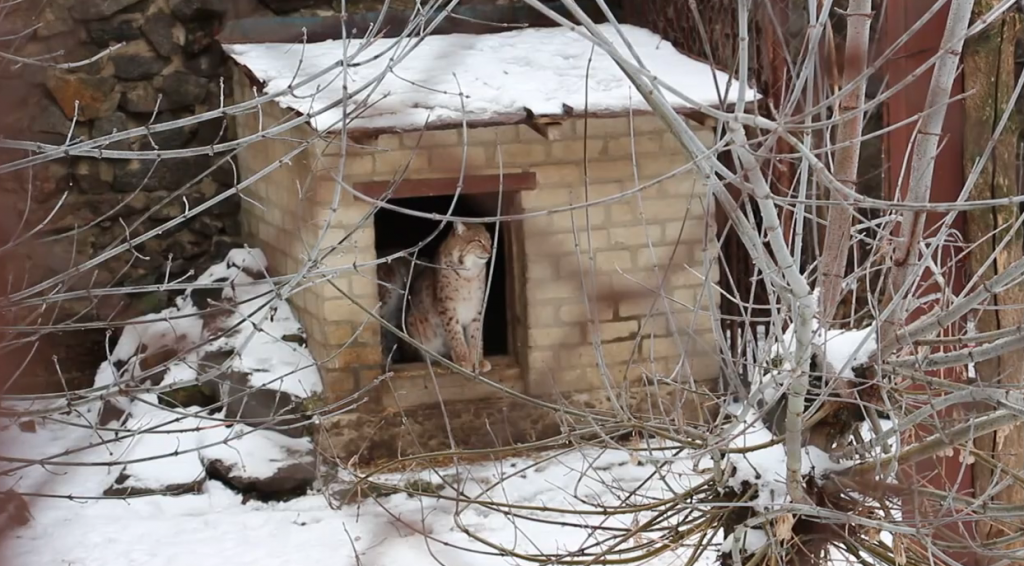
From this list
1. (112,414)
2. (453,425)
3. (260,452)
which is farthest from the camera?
(112,414)

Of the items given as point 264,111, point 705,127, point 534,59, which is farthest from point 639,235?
point 264,111

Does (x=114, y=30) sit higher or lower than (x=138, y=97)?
higher

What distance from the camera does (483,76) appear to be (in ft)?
19.1

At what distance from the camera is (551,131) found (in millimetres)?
5438

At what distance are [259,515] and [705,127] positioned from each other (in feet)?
9.47

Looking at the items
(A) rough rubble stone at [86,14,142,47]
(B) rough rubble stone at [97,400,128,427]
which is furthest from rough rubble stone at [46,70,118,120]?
(B) rough rubble stone at [97,400,128,427]

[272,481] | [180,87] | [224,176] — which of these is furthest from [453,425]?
[180,87]

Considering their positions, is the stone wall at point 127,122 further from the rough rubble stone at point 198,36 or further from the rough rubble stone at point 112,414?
the rough rubble stone at point 112,414

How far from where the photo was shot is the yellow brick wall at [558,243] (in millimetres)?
5637

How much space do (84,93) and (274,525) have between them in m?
2.93

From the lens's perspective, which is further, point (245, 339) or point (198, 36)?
point (198, 36)

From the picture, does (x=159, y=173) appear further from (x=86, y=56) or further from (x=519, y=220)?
(x=519, y=220)

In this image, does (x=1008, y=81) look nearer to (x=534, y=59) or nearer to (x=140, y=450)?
(x=534, y=59)

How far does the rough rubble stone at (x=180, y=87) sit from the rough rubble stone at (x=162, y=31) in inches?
6.1
